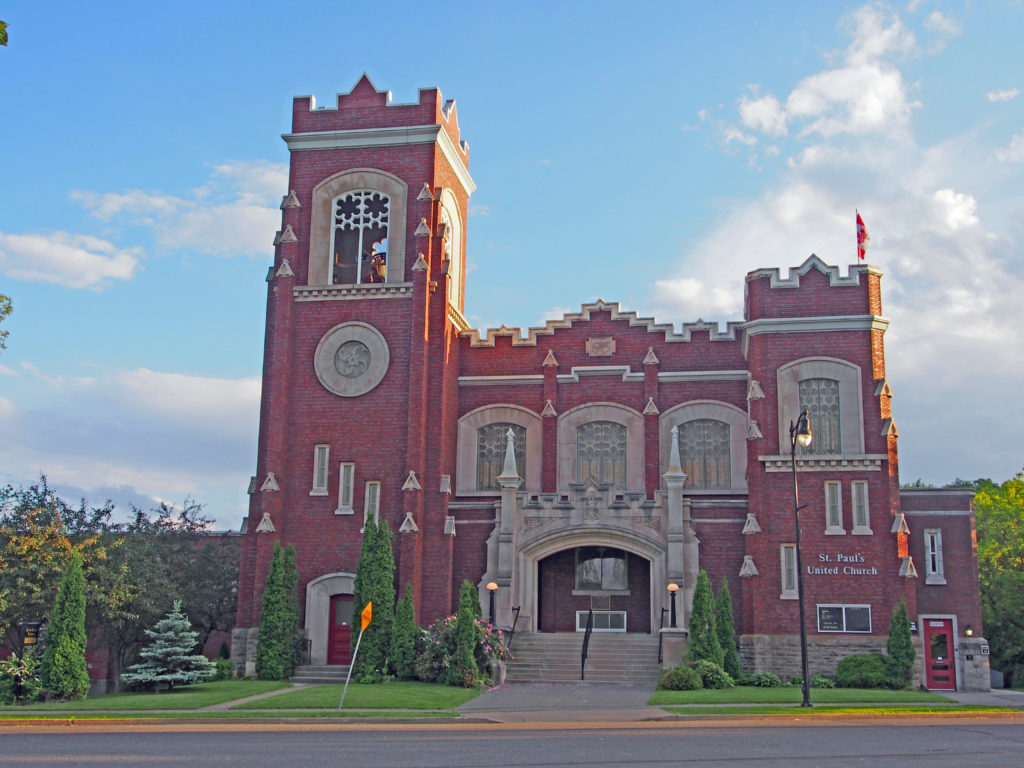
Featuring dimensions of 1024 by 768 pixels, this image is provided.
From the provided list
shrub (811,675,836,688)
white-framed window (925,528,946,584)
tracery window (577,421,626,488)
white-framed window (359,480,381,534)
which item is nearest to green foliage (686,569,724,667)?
shrub (811,675,836,688)

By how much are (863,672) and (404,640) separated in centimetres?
1303

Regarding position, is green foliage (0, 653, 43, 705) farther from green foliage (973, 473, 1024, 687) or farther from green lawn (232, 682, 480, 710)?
green foliage (973, 473, 1024, 687)

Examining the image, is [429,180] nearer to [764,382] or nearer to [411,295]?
[411,295]

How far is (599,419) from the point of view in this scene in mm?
36906

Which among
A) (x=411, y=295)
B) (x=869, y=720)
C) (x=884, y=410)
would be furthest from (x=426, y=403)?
(x=869, y=720)

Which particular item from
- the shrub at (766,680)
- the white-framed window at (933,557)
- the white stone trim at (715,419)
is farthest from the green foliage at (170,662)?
the white-framed window at (933,557)

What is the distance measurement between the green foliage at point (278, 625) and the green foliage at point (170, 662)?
226 centimetres

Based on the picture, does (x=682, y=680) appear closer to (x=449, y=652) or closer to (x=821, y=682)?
(x=821, y=682)

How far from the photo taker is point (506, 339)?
126 feet

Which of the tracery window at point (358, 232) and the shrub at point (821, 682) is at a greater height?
the tracery window at point (358, 232)

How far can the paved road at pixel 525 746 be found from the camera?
16250 millimetres

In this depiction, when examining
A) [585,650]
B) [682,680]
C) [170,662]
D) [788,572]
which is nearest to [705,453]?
[788,572]

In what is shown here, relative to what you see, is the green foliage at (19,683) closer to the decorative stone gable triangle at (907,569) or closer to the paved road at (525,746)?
the paved road at (525,746)

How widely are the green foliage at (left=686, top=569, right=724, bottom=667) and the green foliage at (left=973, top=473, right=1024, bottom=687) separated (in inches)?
750
